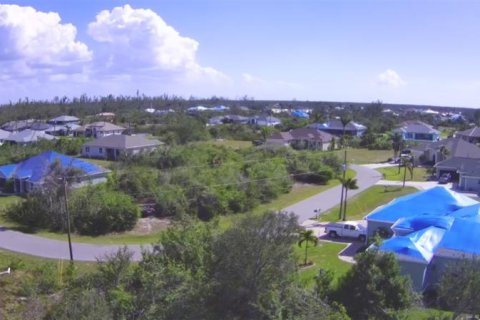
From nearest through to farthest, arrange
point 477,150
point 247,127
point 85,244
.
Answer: point 85,244
point 477,150
point 247,127

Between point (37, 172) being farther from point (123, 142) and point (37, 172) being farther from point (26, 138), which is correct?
point (26, 138)

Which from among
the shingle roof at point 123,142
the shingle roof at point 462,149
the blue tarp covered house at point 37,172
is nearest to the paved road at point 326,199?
the shingle roof at point 462,149

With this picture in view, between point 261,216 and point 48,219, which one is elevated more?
point 261,216

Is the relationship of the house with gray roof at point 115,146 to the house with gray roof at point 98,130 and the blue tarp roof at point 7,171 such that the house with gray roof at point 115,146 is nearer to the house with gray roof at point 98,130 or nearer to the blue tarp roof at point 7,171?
the blue tarp roof at point 7,171

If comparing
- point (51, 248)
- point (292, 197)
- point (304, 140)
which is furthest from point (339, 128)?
point (51, 248)

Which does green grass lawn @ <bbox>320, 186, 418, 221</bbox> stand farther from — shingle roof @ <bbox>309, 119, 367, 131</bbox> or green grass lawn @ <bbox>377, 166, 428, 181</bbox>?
shingle roof @ <bbox>309, 119, 367, 131</bbox>

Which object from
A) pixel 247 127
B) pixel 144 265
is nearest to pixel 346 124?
pixel 247 127

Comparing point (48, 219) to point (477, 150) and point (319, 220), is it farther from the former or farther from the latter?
point (477, 150)
